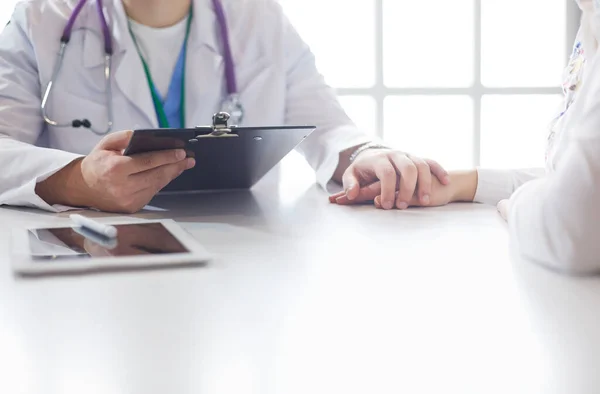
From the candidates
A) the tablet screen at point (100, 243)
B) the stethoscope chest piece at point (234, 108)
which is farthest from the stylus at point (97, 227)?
the stethoscope chest piece at point (234, 108)

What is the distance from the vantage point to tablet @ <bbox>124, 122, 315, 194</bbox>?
93 cm

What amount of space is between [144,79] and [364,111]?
66.4 inches

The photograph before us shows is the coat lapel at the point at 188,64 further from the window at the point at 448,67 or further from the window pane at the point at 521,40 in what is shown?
the window pane at the point at 521,40

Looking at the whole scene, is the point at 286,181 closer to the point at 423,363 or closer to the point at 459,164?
the point at 423,363

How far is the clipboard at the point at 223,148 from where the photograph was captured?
93 cm

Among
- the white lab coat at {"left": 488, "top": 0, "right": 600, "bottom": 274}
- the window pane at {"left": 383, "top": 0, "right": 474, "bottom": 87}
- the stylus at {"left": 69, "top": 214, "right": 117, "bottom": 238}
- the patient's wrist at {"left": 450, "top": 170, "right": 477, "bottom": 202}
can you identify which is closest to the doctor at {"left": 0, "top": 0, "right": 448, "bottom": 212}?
the patient's wrist at {"left": 450, "top": 170, "right": 477, "bottom": 202}

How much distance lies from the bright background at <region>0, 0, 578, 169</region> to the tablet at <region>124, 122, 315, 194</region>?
1754 mm

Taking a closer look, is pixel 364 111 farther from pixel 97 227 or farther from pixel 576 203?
pixel 576 203

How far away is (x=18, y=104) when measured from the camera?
1363 mm

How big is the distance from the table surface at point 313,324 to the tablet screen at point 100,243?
0.04m

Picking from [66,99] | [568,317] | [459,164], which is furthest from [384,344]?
[459,164]

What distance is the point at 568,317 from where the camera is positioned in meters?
0.48

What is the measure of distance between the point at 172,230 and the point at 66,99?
0.73 meters

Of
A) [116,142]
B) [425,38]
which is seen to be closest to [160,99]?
[116,142]
